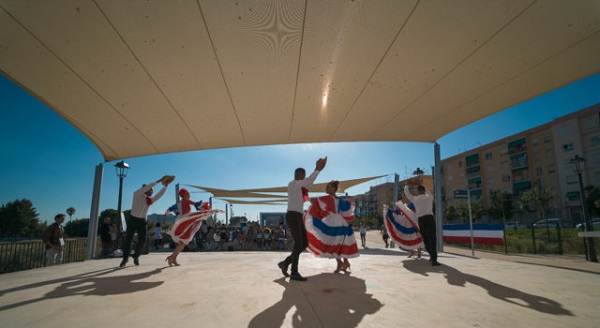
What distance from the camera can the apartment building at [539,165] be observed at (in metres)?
38.4

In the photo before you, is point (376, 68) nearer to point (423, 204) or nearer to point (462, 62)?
point (462, 62)

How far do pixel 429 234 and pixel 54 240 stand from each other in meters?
8.50

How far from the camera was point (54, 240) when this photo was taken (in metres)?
6.65

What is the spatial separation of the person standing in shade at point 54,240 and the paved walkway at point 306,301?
12.1 ft

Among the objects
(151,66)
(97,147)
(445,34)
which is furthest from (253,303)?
(97,147)

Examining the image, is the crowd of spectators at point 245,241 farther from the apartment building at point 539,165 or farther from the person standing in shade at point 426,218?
the apartment building at point 539,165

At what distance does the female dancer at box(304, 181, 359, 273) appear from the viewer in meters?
4.25

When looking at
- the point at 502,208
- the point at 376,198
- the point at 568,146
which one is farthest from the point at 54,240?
the point at 376,198

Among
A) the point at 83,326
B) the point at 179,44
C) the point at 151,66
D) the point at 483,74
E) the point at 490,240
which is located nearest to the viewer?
the point at 83,326

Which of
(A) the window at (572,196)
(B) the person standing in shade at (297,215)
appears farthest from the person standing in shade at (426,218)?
(A) the window at (572,196)

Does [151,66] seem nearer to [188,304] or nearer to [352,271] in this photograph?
[188,304]

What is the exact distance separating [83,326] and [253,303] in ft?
3.89

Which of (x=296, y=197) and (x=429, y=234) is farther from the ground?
(x=296, y=197)

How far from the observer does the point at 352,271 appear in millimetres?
4180
